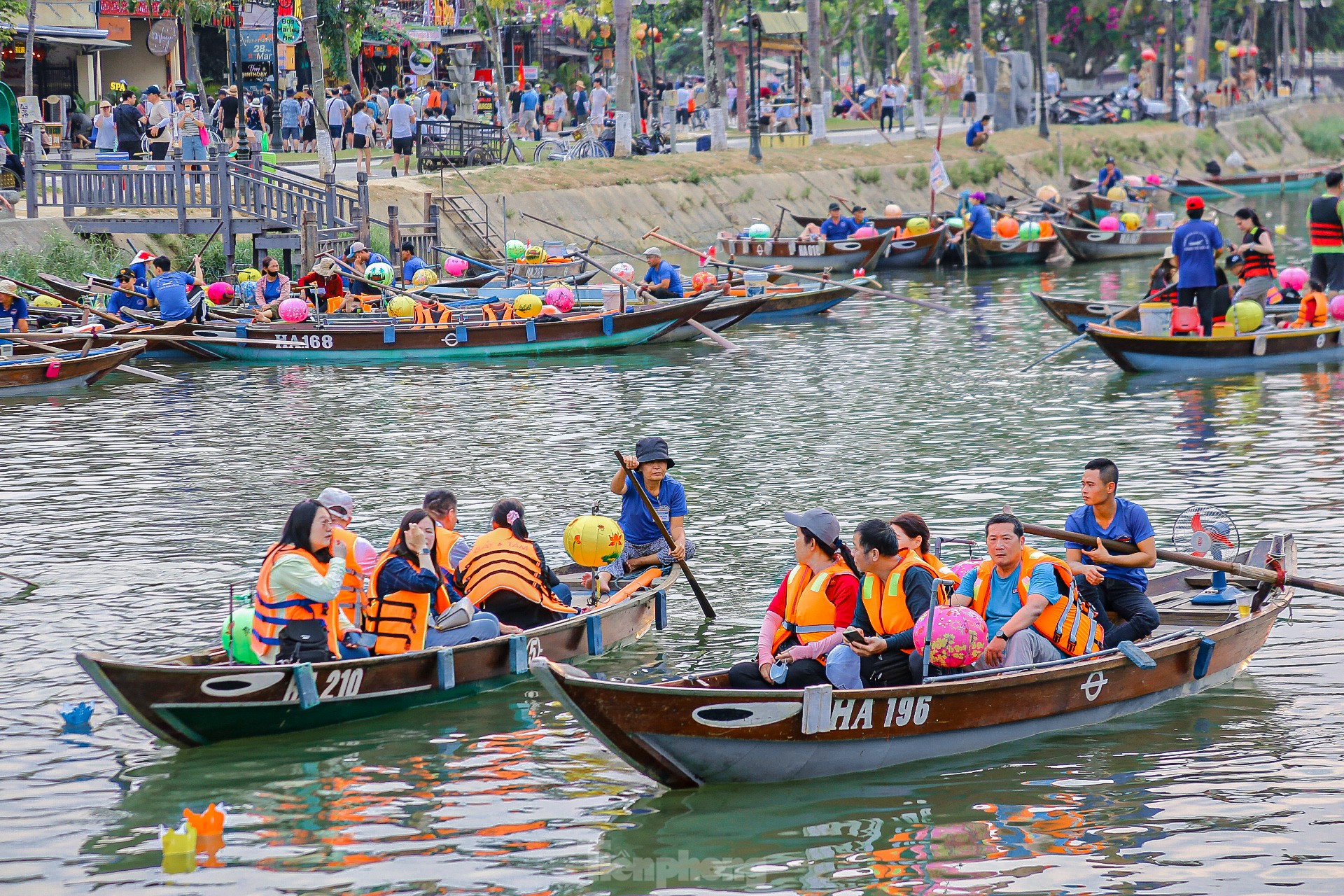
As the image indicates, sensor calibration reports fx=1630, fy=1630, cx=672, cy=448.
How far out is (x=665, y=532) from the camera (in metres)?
11.2

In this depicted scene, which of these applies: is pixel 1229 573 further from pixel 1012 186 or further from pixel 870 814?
pixel 1012 186

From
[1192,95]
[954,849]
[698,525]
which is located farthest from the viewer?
[1192,95]

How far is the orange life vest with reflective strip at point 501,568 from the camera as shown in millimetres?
10406

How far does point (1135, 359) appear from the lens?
71.1ft

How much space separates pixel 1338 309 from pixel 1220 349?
232 centimetres

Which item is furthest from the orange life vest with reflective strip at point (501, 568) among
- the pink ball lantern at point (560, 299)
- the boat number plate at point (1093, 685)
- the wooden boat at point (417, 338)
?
the pink ball lantern at point (560, 299)

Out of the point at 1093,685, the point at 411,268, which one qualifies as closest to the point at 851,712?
the point at 1093,685

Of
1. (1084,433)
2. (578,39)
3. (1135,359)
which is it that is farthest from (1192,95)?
(1084,433)

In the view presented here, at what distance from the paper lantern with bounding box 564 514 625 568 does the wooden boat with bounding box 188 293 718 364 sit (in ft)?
44.1

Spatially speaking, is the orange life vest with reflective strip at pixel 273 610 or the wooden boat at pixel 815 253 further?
the wooden boat at pixel 815 253

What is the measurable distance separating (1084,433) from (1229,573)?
766 cm

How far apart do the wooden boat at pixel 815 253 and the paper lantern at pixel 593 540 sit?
22981 millimetres

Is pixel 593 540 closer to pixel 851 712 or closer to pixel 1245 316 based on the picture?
pixel 851 712

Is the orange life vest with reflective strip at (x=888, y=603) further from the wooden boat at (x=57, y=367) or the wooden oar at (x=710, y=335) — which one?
the wooden oar at (x=710, y=335)
